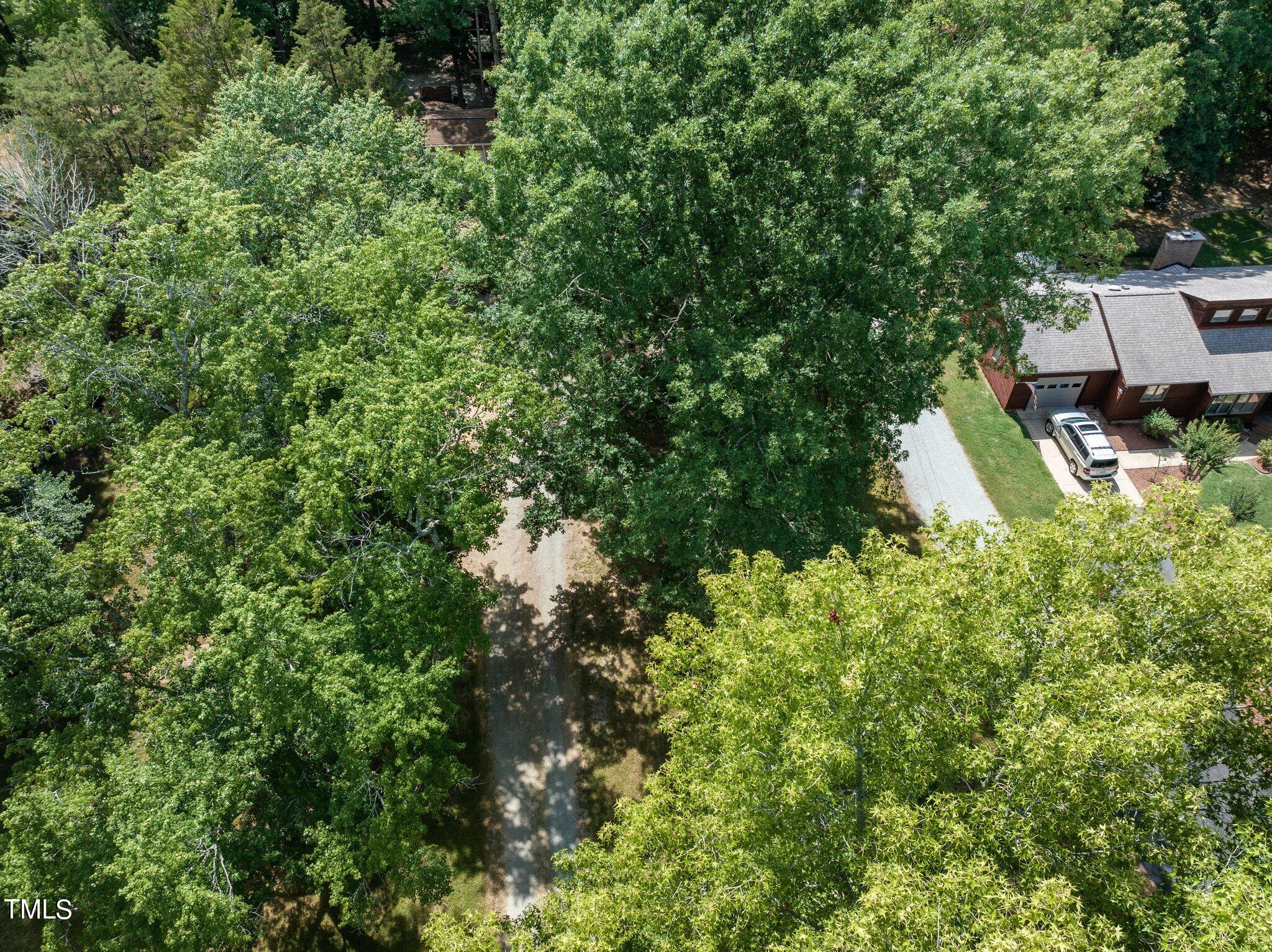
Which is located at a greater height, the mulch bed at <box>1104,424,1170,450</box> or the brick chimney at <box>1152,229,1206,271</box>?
the brick chimney at <box>1152,229,1206,271</box>

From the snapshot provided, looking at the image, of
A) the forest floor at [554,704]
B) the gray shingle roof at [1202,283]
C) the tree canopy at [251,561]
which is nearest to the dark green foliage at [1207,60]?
the gray shingle roof at [1202,283]

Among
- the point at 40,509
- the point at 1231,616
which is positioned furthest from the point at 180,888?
the point at 1231,616

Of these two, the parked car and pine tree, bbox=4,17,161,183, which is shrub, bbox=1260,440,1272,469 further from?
pine tree, bbox=4,17,161,183

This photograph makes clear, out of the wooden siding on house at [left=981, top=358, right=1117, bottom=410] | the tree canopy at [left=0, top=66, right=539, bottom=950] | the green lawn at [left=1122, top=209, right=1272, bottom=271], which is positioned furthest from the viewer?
the green lawn at [left=1122, top=209, right=1272, bottom=271]

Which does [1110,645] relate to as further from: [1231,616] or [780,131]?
[780,131]

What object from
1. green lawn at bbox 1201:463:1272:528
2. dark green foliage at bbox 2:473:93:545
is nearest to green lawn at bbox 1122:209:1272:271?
green lawn at bbox 1201:463:1272:528
